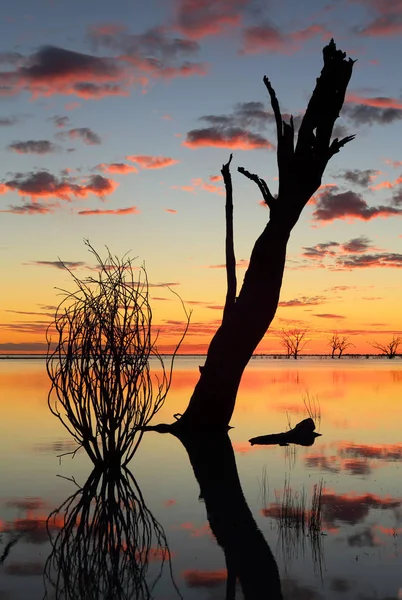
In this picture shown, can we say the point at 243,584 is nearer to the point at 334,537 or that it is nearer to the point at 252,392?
the point at 334,537

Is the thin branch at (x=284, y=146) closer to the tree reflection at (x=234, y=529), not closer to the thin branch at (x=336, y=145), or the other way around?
the thin branch at (x=336, y=145)

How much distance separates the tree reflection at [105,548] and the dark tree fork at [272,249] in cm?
595

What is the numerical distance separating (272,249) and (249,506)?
298 inches

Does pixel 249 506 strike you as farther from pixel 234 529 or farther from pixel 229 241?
pixel 229 241

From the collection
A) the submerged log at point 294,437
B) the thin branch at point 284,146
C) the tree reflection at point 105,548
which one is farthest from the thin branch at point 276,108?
the tree reflection at point 105,548

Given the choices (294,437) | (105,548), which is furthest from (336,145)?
(105,548)

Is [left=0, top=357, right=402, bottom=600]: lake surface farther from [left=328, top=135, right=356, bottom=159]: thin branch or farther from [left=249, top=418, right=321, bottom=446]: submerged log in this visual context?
[left=328, top=135, right=356, bottom=159]: thin branch

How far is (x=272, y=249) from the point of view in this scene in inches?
605

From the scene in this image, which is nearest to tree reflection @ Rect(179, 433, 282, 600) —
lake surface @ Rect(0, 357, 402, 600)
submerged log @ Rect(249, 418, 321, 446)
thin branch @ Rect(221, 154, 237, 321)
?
lake surface @ Rect(0, 357, 402, 600)

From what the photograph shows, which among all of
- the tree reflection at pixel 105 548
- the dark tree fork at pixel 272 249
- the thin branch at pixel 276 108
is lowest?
the tree reflection at pixel 105 548

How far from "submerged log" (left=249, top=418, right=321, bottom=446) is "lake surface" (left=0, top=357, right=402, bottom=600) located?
1.22 feet

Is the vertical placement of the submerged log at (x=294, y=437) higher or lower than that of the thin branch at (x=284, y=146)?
lower

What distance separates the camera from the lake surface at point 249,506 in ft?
19.3

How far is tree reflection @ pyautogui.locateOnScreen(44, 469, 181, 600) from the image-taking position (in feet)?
18.7
